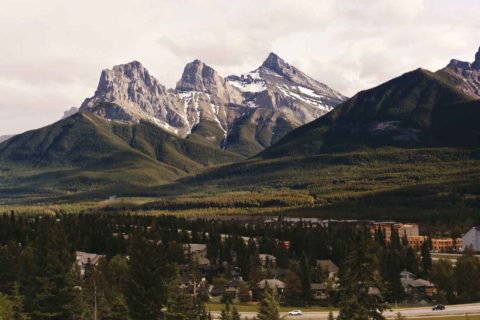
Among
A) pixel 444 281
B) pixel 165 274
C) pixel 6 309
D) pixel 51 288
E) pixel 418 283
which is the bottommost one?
pixel 418 283

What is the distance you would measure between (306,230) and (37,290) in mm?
114266

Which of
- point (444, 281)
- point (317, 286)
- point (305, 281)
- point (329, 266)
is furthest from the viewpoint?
point (329, 266)

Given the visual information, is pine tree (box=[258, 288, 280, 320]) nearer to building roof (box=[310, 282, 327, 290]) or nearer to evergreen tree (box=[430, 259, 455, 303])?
evergreen tree (box=[430, 259, 455, 303])

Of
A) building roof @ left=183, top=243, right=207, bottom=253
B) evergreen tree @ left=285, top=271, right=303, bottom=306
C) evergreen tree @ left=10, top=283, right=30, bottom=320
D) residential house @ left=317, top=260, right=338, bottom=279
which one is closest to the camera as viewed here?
evergreen tree @ left=10, top=283, right=30, bottom=320

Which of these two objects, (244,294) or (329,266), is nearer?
(244,294)

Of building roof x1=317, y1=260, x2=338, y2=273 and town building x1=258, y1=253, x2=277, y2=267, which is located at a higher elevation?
town building x1=258, y1=253, x2=277, y2=267

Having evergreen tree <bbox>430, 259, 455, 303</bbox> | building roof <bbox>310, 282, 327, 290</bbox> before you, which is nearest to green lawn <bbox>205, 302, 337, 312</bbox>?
building roof <bbox>310, 282, 327, 290</bbox>

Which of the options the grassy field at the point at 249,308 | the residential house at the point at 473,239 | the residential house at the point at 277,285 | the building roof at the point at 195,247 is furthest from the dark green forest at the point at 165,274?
the residential house at the point at 473,239

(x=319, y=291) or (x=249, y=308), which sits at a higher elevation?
(x=319, y=291)

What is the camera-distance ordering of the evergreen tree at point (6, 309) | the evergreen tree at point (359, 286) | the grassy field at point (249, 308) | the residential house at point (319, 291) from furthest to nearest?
the residential house at point (319, 291) < the grassy field at point (249, 308) < the evergreen tree at point (6, 309) < the evergreen tree at point (359, 286)

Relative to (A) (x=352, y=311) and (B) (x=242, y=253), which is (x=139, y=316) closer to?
(A) (x=352, y=311)

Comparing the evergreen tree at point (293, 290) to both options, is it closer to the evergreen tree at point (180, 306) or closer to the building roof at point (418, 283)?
the building roof at point (418, 283)

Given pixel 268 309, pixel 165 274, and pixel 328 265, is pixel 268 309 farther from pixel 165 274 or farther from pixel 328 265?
pixel 328 265

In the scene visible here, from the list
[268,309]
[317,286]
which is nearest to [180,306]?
[268,309]
